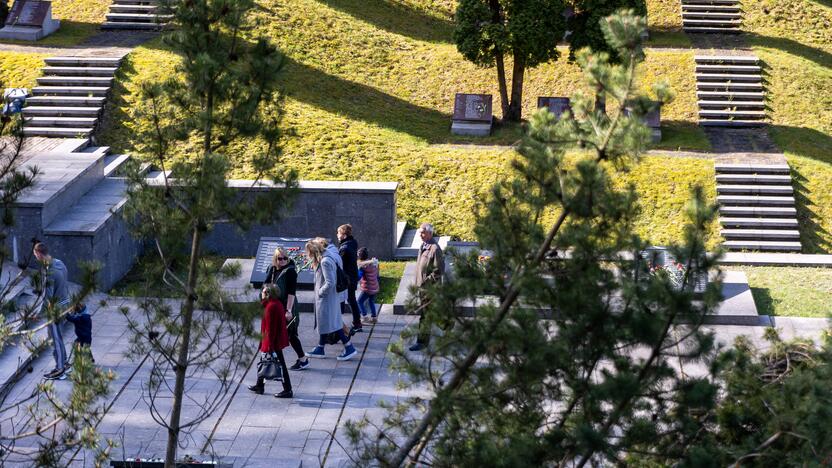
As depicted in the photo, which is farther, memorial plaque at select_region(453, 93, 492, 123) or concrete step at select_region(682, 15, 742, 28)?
concrete step at select_region(682, 15, 742, 28)

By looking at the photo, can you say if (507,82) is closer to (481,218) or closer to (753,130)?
(753,130)

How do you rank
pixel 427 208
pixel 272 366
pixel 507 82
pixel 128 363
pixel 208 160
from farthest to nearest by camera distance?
pixel 507 82 → pixel 427 208 → pixel 128 363 → pixel 272 366 → pixel 208 160

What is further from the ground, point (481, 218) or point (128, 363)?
point (481, 218)

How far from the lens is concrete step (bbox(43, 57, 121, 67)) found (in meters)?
23.0

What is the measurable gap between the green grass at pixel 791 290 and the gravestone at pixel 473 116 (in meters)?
6.62

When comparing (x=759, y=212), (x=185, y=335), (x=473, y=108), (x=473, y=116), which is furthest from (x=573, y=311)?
(x=473, y=108)

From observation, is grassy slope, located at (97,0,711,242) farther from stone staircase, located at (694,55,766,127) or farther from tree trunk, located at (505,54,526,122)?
tree trunk, located at (505,54,526,122)

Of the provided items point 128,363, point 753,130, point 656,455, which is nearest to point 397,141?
point 753,130

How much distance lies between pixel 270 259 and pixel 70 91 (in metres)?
7.97

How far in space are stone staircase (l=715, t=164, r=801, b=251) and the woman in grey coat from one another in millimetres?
7858

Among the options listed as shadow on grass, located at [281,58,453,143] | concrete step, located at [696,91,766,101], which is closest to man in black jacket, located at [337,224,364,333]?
shadow on grass, located at [281,58,453,143]

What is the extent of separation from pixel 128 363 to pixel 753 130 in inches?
563

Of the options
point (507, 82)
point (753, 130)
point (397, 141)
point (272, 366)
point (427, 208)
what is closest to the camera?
point (272, 366)

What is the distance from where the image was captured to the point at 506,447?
23.0 ft
